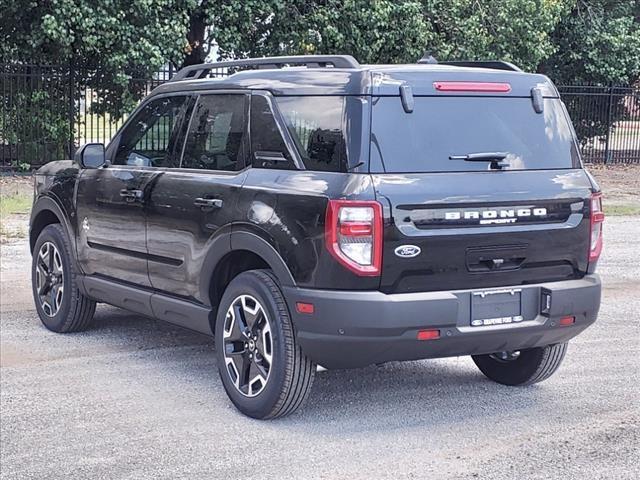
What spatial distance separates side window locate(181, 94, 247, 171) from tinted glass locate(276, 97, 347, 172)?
1.29ft

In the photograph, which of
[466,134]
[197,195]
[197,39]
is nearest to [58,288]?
[197,195]

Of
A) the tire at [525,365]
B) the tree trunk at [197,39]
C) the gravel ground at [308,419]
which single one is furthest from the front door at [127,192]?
the tree trunk at [197,39]

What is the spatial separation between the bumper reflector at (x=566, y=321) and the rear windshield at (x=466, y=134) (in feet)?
2.75

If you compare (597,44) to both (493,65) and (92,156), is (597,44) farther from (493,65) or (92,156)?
(92,156)

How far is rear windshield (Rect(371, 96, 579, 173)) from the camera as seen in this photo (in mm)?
5066

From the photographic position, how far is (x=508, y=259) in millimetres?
5195

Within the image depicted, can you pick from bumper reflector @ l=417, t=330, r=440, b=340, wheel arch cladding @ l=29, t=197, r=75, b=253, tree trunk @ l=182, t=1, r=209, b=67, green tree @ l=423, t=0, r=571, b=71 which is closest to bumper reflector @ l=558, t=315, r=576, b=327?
bumper reflector @ l=417, t=330, r=440, b=340

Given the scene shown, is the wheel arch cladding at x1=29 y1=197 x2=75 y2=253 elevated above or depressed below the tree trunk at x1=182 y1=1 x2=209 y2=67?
below

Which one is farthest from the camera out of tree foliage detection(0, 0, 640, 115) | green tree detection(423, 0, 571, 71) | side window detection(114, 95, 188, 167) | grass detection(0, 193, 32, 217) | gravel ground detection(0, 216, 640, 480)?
green tree detection(423, 0, 571, 71)

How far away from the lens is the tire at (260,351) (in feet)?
17.0

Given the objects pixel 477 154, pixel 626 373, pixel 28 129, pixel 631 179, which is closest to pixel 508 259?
pixel 477 154

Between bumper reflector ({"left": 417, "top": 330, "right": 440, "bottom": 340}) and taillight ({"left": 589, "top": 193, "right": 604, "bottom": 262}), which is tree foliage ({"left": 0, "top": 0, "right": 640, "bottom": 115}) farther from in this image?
bumper reflector ({"left": 417, "top": 330, "right": 440, "bottom": 340})

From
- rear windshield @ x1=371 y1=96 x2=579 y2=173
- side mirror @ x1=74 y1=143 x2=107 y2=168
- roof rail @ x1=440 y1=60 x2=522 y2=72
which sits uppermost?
roof rail @ x1=440 y1=60 x2=522 y2=72

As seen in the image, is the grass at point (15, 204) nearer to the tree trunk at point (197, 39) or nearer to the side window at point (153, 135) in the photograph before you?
the tree trunk at point (197, 39)
